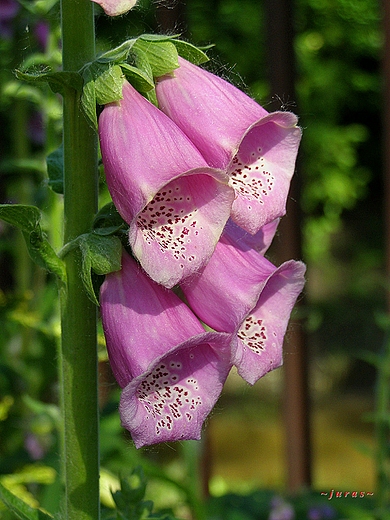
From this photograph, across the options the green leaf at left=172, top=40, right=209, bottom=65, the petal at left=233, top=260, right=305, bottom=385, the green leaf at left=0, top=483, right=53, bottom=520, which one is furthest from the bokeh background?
the green leaf at left=0, top=483, right=53, bottom=520

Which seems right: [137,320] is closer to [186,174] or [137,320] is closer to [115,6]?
[186,174]

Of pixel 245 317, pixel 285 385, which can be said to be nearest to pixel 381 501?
pixel 285 385

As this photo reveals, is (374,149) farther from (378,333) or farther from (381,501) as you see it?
(381,501)

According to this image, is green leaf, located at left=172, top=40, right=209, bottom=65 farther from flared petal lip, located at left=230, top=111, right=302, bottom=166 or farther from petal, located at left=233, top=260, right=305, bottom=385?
petal, located at left=233, top=260, right=305, bottom=385

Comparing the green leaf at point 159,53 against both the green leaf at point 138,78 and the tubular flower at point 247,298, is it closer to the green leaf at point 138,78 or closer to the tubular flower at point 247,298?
the green leaf at point 138,78

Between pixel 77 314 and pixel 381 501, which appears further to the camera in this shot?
pixel 381 501

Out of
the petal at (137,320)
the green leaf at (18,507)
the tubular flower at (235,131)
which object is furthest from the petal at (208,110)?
Answer: the green leaf at (18,507)

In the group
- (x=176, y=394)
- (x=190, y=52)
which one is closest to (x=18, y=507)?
(x=176, y=394)
